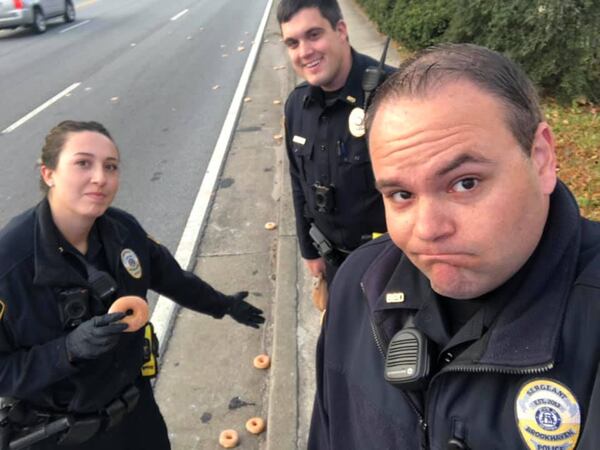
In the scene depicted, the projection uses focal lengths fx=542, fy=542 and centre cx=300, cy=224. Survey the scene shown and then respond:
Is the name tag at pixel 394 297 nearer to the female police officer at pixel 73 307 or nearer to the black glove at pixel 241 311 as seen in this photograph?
the female police officer at pixel 73 307

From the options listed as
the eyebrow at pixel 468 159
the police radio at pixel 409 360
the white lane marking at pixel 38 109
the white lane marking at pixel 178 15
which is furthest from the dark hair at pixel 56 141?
the white lane marking at pixel 178 15

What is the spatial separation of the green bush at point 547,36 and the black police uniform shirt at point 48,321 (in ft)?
17.6


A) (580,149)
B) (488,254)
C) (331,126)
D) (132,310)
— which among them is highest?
(488,254)

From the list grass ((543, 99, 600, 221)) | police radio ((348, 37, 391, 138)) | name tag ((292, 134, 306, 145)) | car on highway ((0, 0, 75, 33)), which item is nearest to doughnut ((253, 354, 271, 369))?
name tag ((292, 134, 306, 145))

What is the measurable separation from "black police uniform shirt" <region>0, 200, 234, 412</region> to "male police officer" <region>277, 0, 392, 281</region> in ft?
3.46

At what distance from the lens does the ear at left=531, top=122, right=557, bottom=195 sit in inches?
42.4

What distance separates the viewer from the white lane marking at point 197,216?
13.0ft

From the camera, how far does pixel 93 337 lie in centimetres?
189

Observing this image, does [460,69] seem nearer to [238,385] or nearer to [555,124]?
[238,385]

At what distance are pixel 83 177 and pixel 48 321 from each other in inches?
A: 22.0

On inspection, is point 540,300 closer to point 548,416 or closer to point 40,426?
point 548,416

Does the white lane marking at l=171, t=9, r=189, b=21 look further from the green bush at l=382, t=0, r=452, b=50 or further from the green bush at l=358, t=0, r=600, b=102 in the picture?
the green bush at l=358, t=0, r=600, b=102

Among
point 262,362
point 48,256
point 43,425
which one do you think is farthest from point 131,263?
point 262,362

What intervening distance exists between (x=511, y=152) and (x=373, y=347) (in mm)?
571
